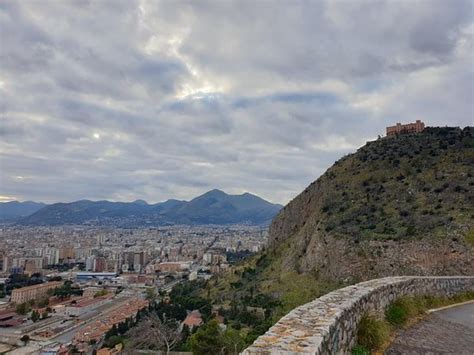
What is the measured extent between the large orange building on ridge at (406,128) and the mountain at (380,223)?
2.12m

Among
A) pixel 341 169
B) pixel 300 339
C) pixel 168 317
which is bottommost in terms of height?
pixel 168 317

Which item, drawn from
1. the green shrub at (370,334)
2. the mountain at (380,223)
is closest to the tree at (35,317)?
the mountain at (380,223)

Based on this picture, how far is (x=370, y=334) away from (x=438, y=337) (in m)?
1.37

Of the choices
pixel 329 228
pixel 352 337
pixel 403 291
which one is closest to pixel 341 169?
pixel 329 228

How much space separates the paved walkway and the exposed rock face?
18.4 metres

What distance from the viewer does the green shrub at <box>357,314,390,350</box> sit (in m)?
5.05

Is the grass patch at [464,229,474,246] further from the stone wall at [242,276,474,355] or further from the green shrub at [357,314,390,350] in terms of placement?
the green shrub at [357,314,390,350]

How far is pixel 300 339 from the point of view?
11.4 feet

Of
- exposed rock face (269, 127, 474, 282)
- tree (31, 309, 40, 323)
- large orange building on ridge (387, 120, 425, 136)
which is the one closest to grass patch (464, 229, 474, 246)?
exposed rock face (269, 127, 474, 282)

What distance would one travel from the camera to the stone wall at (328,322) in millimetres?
3332

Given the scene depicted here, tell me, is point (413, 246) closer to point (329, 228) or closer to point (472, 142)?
point (329, 228)

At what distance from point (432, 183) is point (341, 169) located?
14348 millimetres

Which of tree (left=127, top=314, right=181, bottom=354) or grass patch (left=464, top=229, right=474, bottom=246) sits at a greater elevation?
grass patch (left=464, top=229, right=474, bottom=246)

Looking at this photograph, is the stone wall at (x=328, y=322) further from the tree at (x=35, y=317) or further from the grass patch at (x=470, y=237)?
the tree at (x=35, y=317)
